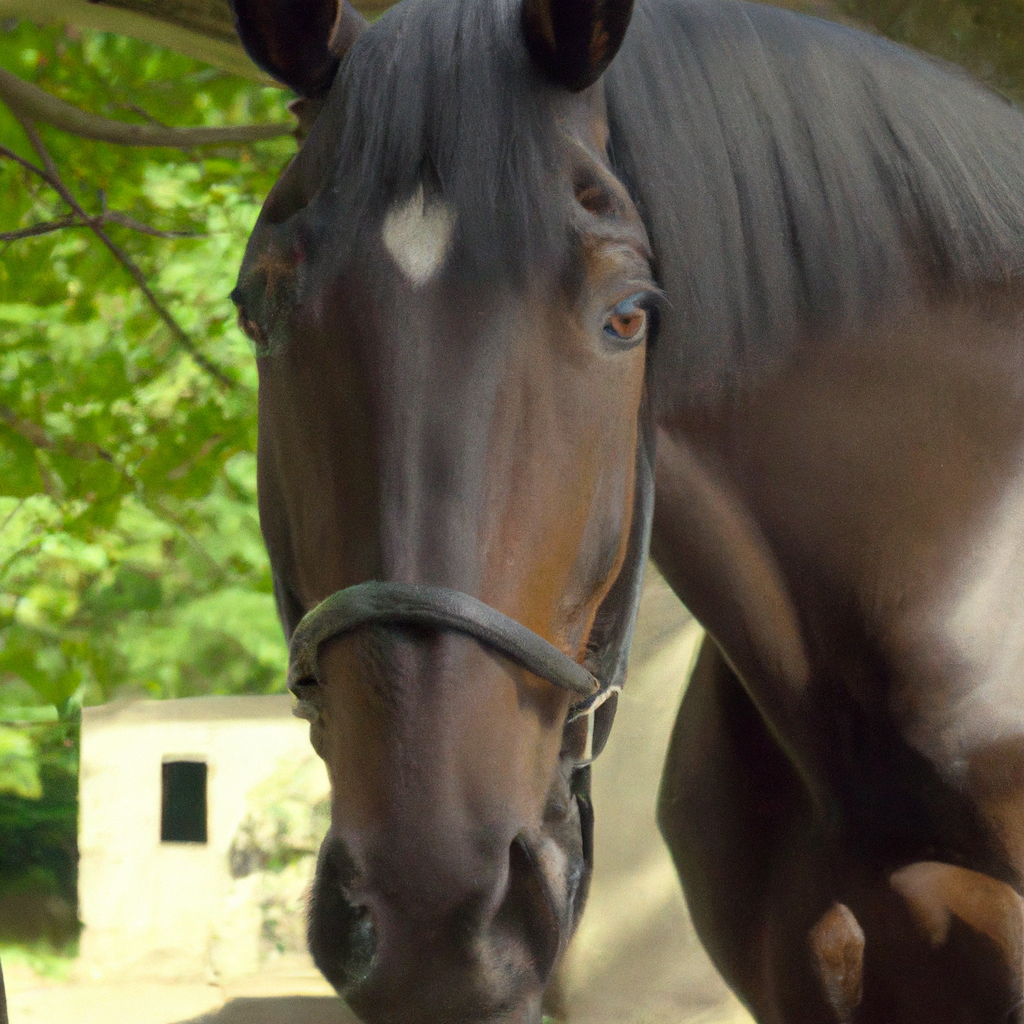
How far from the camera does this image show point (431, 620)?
2.59 feet

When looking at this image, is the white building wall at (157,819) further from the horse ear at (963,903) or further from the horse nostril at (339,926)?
the horse nostril at (339,926)

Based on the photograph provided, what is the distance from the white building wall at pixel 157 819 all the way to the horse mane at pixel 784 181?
412cm

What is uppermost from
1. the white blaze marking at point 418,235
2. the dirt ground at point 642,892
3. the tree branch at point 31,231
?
the white blaze marking at point 418,235

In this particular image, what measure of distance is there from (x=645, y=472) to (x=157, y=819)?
192 inches

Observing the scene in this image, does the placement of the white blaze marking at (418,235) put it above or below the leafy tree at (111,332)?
above

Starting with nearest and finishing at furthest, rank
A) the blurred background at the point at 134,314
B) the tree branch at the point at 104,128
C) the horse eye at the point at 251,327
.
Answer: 1. the horse eye at the point at 251,327
2. the blurred background at the point at 134,314
3. the tree branch at the point at 104,128

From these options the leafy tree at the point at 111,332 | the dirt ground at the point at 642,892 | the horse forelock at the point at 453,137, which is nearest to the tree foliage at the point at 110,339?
the leafy tree at the point at 111,332

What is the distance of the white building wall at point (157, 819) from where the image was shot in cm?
508

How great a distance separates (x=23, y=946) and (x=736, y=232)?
5773 mm

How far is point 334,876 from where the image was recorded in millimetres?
806

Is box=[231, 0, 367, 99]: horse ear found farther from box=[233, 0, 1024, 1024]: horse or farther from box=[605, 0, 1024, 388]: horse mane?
box=[605, 0, 1024, 388]: horse mane

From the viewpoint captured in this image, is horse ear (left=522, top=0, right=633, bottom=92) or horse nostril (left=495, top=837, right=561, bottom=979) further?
horse ear (left=522, top=0, right=633, bottom=92)

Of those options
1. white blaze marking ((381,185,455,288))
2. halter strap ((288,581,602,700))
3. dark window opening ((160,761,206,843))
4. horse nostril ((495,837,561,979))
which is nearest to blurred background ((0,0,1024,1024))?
dark window opening ((160,761,206,843))

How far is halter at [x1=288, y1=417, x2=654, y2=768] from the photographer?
0.79 meters
